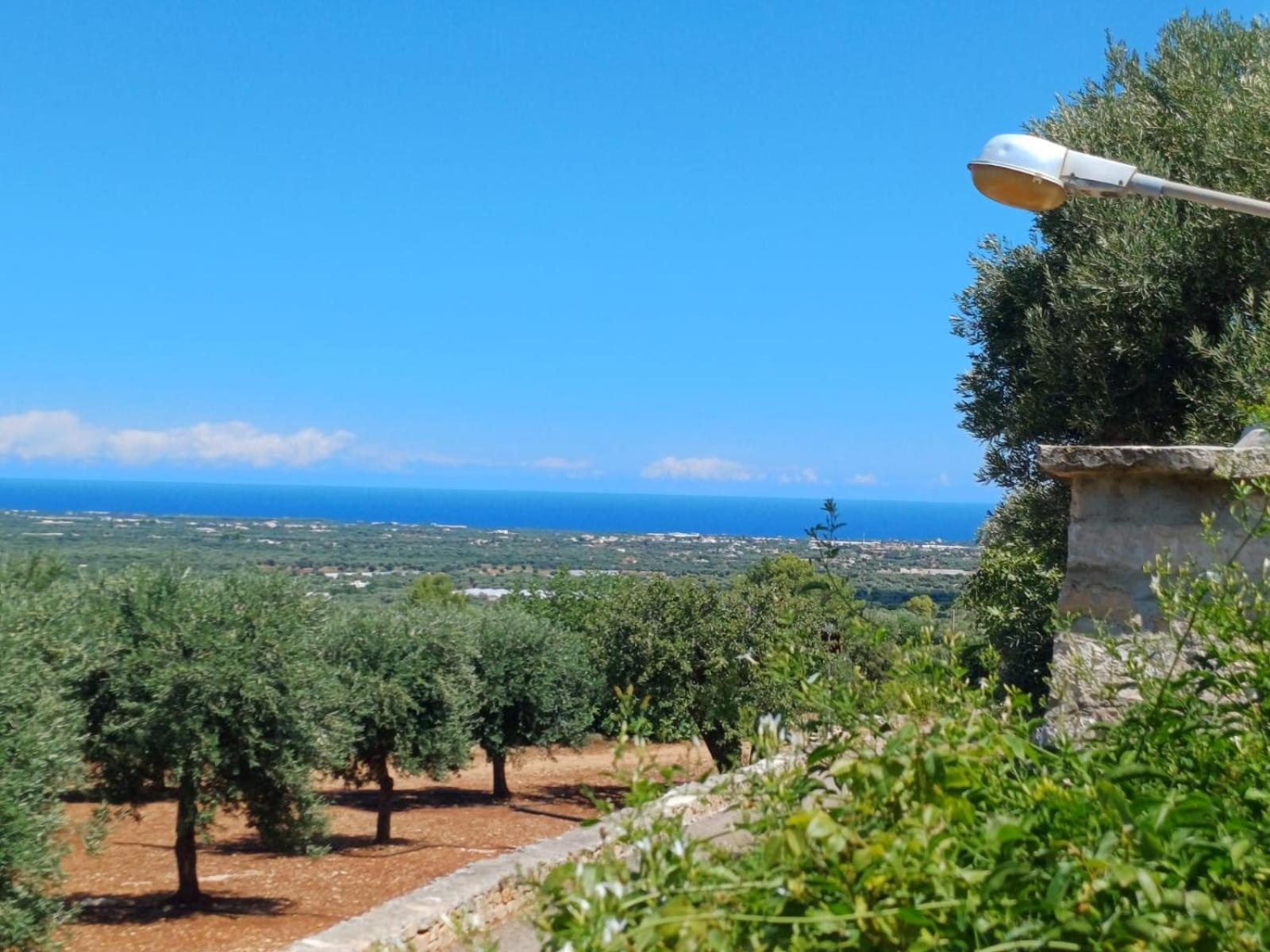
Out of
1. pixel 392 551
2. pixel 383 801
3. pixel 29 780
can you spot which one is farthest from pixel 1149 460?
pixel 392 551

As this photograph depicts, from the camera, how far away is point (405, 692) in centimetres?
1636

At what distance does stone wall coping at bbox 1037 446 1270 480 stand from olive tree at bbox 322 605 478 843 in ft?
42.9

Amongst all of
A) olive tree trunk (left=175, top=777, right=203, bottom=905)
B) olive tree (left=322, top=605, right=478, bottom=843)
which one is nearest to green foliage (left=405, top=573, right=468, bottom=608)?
olive tree (left=322, top=605, right=478, bottom=843)

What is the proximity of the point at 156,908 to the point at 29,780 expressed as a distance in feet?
16.8

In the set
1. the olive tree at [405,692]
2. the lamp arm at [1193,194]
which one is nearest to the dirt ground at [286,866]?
the olive tree at [405,692]

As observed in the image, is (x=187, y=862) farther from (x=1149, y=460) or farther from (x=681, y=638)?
(x=1149, y=460)

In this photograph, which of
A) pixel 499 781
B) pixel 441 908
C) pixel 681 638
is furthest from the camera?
pixel 499 781

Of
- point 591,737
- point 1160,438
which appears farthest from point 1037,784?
point 591,737

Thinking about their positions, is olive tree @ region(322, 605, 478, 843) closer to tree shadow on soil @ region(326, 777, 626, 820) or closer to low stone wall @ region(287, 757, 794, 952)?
tree shadow on soil @ region(326, 777, 626, 820)

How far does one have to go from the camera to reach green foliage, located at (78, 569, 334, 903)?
11.5 metres

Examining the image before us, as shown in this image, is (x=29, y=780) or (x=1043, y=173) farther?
(x=29, y=780)

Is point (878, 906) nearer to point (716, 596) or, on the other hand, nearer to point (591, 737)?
point (716, 596)

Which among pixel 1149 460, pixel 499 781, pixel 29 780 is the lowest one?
pixel 499 781

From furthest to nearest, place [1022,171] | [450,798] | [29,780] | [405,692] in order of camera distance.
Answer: [450,798] → [405,692] → [29,780] → [1022,171]
